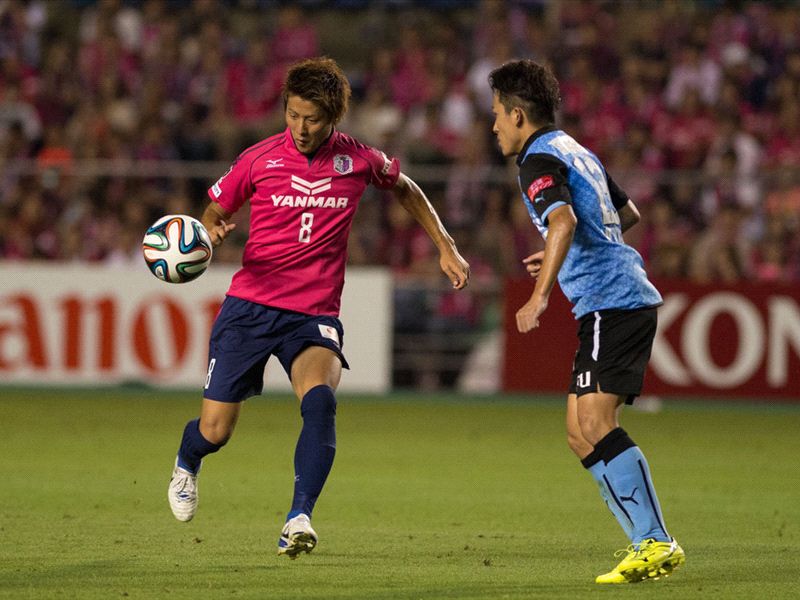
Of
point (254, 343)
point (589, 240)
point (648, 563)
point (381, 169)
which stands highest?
point (381, 169)

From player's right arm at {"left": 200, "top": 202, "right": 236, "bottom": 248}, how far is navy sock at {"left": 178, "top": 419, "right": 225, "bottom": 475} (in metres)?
0.93

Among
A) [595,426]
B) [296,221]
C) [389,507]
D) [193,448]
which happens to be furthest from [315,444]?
[389,507]

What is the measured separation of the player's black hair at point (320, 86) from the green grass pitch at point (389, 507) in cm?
215

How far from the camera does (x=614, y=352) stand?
6.27 meters

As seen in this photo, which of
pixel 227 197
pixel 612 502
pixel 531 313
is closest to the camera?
pixel 531 313

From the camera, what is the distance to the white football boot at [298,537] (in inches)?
251

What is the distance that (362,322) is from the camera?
54.5 feet

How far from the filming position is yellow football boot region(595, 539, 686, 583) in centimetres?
609

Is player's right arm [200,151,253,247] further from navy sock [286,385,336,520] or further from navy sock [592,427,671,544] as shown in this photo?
navy sock [592,427,671,544]

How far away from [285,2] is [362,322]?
6.65 m

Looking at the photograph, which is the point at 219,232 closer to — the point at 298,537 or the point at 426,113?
the point at 298,537

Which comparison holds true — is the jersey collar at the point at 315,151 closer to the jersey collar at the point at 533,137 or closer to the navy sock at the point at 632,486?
the jersey collar at the point at 533,137

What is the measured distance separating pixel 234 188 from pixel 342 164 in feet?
1.84

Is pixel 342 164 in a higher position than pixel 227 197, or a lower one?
higher
